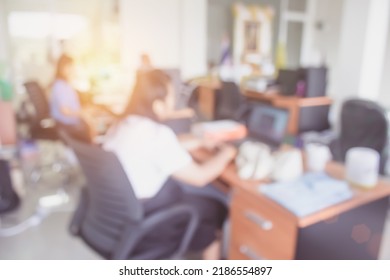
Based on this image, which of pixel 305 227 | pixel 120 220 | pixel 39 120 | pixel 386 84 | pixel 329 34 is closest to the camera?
pixel 305 227

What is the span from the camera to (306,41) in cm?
579

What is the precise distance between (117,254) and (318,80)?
3.12 metres

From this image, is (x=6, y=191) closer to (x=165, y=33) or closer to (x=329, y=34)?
(x=165, y=33)

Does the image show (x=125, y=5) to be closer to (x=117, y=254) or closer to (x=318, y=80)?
(x=318, y=80)

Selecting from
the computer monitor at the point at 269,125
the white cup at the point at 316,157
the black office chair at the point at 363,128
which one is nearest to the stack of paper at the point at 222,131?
the computer monitor at the point at 269,125

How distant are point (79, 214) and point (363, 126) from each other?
1.49 m

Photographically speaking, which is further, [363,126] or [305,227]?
[363,126]

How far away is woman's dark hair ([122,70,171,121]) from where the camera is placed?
124cm

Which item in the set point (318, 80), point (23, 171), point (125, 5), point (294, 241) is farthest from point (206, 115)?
Answer: point (294, 241)

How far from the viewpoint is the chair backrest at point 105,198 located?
1.06 metres

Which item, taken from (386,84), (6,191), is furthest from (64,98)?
(386,84)

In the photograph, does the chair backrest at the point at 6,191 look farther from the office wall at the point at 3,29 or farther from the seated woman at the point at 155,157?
the seated woman at the point at 155,157

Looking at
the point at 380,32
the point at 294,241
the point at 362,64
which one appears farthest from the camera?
the point at 362,64

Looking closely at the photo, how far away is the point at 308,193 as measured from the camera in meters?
1.10
